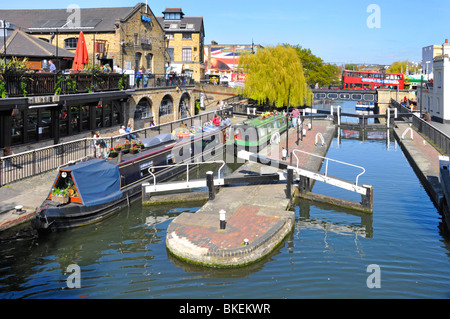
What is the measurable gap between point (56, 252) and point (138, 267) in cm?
268

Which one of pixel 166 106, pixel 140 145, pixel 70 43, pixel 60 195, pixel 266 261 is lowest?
pixel 266 261

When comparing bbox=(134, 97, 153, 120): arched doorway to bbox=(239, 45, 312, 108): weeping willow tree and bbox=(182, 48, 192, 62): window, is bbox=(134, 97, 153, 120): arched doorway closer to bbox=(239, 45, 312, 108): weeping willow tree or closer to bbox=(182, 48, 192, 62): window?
bbox=(239, 45, 312, 108): weeping willow tree

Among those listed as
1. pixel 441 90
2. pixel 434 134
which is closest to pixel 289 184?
pixel 434 134

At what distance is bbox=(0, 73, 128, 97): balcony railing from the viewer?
17312 mm

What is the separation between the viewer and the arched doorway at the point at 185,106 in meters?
38.0

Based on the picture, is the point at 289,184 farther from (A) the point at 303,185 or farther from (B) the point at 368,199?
(B) the point at 368,199

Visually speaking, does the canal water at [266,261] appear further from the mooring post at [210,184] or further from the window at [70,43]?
the window at [70,43]

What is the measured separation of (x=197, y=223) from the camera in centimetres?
1268

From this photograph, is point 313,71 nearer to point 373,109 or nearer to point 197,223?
point 373,109

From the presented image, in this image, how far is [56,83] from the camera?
64.4 ft

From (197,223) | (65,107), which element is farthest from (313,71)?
(197,223)

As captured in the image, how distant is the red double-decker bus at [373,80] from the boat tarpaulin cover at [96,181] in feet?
203

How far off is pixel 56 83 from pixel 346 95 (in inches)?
2242

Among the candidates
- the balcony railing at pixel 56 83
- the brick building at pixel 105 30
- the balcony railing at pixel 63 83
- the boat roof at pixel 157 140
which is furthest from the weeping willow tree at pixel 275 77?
the boat roof at pixel 157 140
